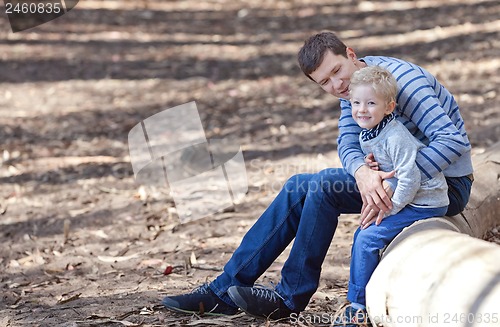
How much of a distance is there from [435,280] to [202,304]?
1.24 metres

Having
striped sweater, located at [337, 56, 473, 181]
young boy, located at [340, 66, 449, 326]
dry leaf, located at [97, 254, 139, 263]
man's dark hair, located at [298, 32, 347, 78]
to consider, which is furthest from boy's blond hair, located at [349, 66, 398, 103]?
dry leaf, located at [97, 254, 139, 263]

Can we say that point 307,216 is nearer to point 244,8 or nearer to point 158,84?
point 158,84

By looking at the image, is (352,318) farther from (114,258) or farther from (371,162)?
Answer: (114,258)

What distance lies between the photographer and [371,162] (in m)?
3.35

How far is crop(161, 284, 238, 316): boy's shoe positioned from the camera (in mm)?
3670

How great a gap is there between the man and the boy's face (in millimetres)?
130

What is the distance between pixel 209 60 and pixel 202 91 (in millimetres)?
1349

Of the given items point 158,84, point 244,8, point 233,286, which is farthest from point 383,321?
point 244,8

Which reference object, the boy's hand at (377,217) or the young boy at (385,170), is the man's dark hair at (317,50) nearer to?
the young boy at (385,170)

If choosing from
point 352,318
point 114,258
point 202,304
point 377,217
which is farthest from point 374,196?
point 114,258

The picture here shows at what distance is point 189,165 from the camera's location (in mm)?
6617

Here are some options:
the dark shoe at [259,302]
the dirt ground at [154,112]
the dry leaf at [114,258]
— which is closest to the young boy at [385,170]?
the dark shoe at [259,302]

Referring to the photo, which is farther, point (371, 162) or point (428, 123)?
point (371, 162)

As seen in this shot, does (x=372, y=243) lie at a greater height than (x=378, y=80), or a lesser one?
lesser
